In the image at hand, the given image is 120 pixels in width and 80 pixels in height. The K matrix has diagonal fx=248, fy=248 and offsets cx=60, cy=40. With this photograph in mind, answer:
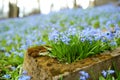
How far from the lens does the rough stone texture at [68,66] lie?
9.00 ft

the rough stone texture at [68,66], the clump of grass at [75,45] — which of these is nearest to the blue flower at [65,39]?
the clump of grass at [75,45]

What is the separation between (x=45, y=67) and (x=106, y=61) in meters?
0.74

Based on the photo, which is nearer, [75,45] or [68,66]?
[68,66]

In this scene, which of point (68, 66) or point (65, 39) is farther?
point (65, 39)

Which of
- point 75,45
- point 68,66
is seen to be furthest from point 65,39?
point 68,66

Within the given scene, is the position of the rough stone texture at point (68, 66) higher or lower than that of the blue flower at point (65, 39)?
lower

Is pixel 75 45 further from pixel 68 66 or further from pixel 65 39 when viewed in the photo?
pixel 68 66

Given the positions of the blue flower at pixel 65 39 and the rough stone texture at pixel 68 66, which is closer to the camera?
the rough stone texture at pixel 68 66

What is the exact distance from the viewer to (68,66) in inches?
112

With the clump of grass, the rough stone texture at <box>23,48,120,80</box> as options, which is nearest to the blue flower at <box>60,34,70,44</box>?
the clump of grass

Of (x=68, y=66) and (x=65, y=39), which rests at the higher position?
(x=65, y=39)

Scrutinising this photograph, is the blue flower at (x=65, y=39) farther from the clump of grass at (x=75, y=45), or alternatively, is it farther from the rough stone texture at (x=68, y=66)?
the rough stone texture at (x=68, y=66)

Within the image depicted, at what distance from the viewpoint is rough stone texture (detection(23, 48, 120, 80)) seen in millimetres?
2742

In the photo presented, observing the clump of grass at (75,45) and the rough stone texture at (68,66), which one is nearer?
the rough stone texture at (68,66)
